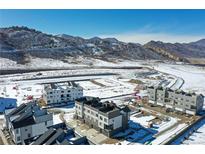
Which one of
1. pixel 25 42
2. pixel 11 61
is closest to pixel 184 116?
pixel 11 61

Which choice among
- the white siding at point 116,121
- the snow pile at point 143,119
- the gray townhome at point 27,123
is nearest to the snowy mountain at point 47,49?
the snow pile at point 143,119

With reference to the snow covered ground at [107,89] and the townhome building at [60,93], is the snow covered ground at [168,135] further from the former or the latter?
the snow covered ground at [107,89]

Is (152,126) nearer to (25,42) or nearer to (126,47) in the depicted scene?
(25,42)

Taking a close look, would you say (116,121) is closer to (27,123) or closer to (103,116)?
(103,116)

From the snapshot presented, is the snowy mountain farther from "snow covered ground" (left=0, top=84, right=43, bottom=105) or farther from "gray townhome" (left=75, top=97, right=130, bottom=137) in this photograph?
"gray townhome" (left=75, top=97, right=130, bottom=137)

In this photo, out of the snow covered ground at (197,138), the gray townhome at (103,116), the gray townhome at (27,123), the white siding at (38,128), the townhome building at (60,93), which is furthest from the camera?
the townhome building at (60,93)

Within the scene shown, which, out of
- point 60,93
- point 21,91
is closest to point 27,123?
point 60,93
